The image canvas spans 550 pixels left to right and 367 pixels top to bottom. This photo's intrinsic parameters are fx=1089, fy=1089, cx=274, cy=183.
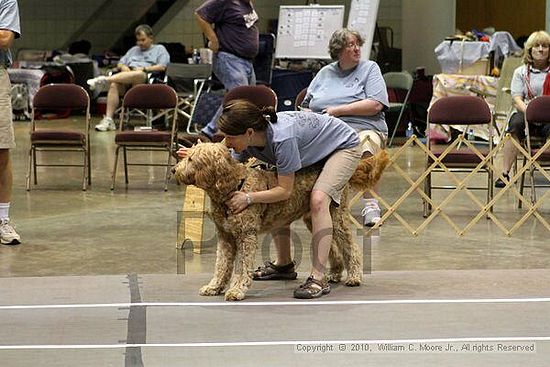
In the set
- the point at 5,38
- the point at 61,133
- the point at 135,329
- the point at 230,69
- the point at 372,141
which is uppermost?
the point at 5,38

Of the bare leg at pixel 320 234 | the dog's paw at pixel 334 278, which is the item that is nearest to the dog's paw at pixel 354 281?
the dog's paw at pixel 334 278

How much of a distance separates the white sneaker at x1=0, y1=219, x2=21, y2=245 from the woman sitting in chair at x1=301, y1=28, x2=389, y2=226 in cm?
203

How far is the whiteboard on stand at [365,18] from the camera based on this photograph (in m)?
11.4

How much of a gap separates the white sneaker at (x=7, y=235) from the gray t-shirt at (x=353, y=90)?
2026mm

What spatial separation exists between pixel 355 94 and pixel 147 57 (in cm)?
679

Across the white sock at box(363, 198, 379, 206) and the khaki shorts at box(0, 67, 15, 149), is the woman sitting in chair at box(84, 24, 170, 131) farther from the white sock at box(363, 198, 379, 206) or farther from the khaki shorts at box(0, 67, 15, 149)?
the khaki shorts at box(0, 67, 15, 149)

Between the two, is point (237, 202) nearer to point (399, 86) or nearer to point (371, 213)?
point (371, 213)

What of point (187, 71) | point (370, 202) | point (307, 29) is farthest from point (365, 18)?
point (370, 202)

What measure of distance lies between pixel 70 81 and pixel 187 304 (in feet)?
34.2

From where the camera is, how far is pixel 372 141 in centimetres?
682

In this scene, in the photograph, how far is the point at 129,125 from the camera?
1364 cm

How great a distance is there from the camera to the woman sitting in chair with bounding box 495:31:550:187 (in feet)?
27.6

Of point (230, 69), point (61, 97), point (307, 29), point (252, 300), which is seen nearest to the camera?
point (252, 300)

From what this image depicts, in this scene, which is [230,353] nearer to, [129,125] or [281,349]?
[281,349]
